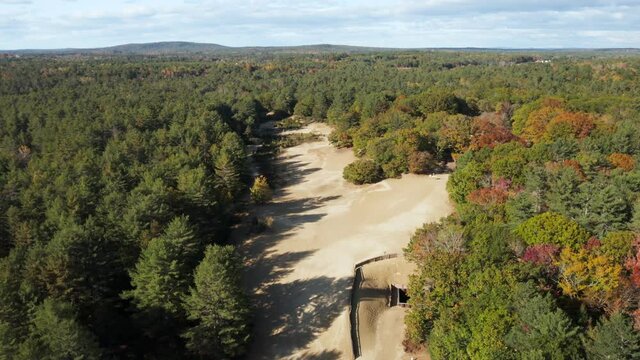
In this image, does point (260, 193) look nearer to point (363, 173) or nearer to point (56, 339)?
point (363, 173)

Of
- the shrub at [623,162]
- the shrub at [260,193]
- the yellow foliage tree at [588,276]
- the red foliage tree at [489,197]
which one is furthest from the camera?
the shrub at [260,193]

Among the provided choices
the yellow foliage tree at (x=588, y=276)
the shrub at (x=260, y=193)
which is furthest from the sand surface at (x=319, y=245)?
the yellow foliage tree at (x=588, y=276)

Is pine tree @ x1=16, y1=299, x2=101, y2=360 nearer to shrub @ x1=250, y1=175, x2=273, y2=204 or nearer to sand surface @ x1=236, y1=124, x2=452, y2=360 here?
sand surface @ x1=236, y1=124, x2=452, y2=360

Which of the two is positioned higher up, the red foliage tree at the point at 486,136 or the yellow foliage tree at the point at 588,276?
the red foliage tree at the point at 486,136

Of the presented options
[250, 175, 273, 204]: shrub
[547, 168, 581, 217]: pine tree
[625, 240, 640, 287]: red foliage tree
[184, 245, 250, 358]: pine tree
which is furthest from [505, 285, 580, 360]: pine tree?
[250, 175, 273, 204]: shrub

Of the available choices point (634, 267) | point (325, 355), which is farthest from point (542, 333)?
point (325, 355)

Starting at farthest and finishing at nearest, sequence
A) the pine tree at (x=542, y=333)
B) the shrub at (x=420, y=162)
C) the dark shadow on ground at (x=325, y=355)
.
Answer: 1. the shrub at (x=420, y=162)
2. the dark shadow on ground at (x=325, y=355)
3. the pine tree at (x=542, y=333)

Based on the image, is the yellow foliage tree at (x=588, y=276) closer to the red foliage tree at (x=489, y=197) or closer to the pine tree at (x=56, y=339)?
the red foliage tree at (x=489, y=197)
